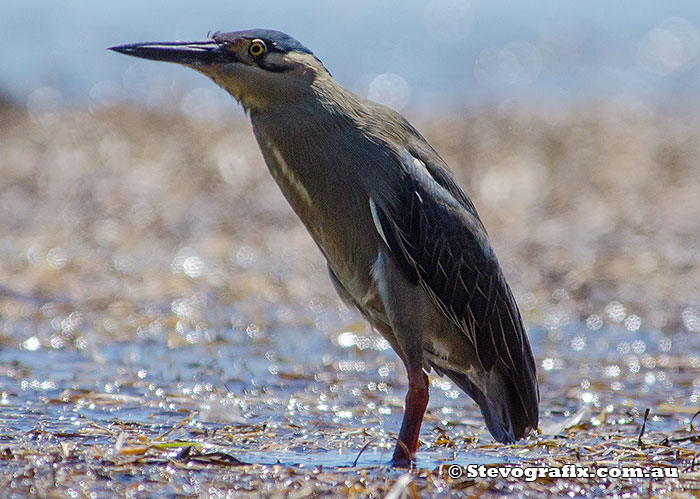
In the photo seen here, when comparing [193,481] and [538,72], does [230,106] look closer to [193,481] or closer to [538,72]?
[538,72]

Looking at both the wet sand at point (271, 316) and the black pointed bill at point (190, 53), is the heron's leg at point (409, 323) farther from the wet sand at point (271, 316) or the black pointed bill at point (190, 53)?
the black pointed bill at point (190, 53)

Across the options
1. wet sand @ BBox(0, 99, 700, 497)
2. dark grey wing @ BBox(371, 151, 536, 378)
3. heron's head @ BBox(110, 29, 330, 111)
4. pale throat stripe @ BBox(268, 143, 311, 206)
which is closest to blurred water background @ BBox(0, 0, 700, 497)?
wet sand @ BBox(0, 99, 700, 497)

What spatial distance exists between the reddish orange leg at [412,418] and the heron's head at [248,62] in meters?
1.34

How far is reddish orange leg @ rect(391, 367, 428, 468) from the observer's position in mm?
4449

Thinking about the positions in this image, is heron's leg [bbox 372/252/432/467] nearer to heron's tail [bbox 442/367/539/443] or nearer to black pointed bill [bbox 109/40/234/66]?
heron's tail [bbox 442/367/539/443]

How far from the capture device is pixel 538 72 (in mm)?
20359

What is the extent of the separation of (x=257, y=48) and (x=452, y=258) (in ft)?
4.10

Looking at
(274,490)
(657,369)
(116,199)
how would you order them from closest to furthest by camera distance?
(274,490)
(657,369)
(116,199)

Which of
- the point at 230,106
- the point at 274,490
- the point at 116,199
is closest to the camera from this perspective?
the point at 274,490

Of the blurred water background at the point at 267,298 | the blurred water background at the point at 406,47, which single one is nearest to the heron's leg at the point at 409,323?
the blurred water background at the point at 267,298

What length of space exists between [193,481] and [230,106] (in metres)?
10.8

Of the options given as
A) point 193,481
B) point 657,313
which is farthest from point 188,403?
point 657,313

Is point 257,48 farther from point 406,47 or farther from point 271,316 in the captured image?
point 406,47

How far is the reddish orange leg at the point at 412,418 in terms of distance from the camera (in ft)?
14.6
